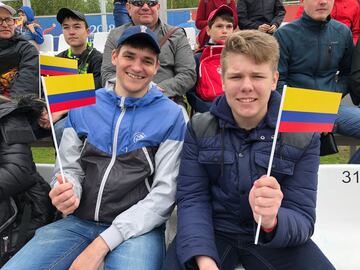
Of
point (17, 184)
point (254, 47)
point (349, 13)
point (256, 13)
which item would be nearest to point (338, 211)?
point (254, 47)

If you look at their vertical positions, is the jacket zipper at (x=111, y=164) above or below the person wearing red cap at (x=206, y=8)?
below

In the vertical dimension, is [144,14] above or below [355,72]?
above

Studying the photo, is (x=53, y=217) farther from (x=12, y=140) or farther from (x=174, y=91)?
(x=174, y=91)

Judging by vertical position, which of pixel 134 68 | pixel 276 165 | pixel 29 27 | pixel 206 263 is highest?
pixel 134 68

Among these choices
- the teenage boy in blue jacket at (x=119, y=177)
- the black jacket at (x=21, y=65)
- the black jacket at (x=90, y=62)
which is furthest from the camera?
the black jacket at (x=90, y=62)

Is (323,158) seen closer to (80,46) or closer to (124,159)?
(80,46)

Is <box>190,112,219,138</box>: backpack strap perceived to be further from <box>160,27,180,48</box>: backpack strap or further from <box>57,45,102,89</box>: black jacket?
<box>57,45,102,89</box>: black jacket

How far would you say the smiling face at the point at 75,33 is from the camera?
411 centimetres

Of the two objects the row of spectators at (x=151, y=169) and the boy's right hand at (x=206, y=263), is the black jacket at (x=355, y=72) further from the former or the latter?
the boy's right hand at (x=206, y=263)

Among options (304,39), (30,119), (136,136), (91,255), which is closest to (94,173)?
(136,136)

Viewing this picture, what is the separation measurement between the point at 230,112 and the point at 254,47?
0.34m

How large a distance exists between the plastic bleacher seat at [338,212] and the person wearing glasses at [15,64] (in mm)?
1837

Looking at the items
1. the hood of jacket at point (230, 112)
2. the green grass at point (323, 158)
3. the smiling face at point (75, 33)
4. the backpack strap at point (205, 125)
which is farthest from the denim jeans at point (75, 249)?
the green grass at point (323, 158)

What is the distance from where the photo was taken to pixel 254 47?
191cm
